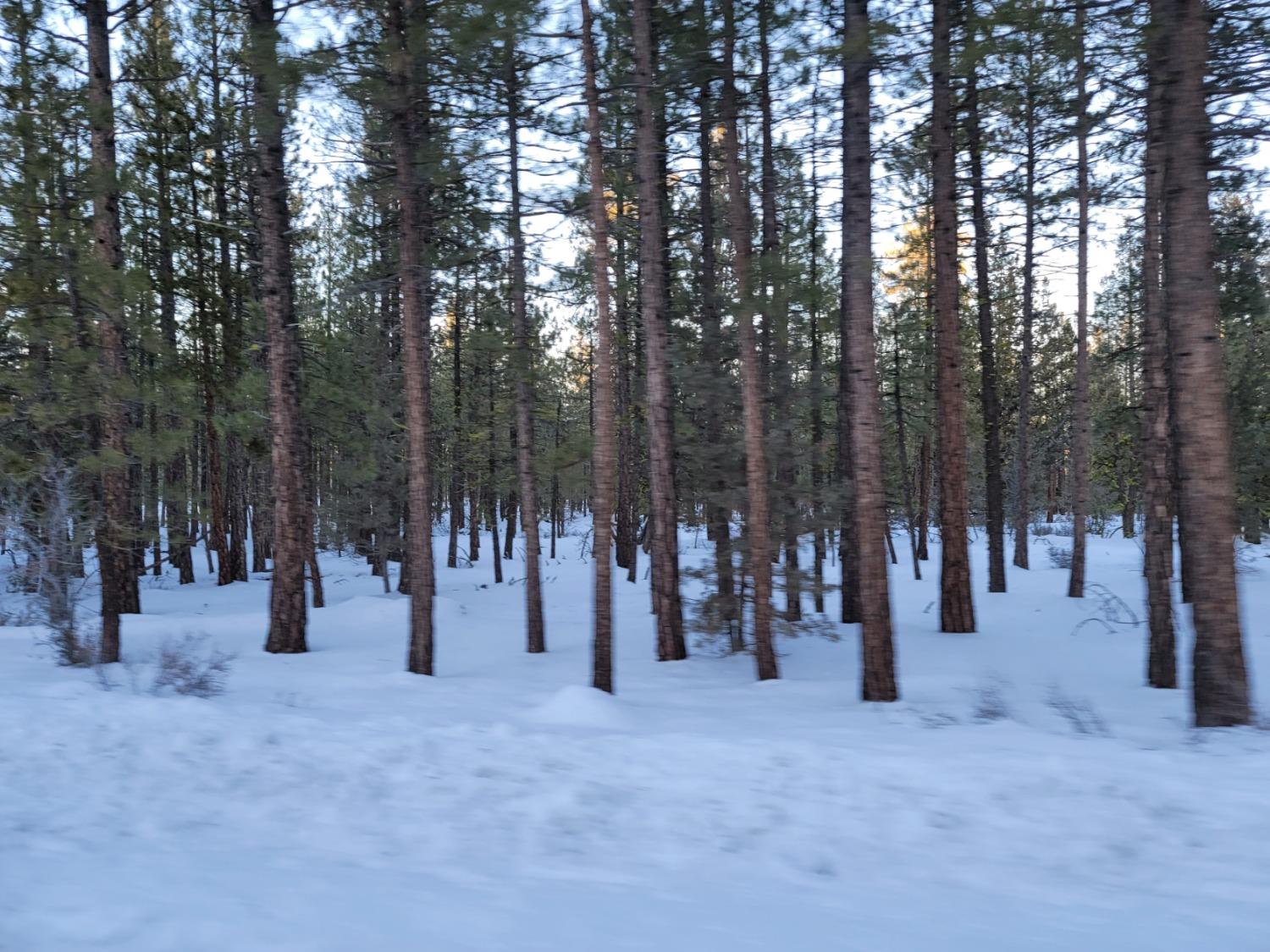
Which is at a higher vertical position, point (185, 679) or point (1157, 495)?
point (1157, 495)

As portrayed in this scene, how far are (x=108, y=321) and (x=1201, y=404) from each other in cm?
1214

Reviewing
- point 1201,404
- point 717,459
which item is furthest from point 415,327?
point 1201,404

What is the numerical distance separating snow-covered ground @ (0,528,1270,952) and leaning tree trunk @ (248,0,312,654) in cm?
347

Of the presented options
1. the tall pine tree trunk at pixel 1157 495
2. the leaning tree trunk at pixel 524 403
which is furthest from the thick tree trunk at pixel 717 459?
the tall pine tree trunk at pixel 1157 495

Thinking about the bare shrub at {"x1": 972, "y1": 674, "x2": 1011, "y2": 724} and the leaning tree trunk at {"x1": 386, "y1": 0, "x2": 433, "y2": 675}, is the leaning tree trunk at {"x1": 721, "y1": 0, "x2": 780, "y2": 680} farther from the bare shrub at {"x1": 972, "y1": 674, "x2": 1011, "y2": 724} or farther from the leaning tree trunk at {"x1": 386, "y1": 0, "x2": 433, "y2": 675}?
the leaning tree trunk at {"x1": 386, "y1": 0, "x2": 433, "y2": 675}

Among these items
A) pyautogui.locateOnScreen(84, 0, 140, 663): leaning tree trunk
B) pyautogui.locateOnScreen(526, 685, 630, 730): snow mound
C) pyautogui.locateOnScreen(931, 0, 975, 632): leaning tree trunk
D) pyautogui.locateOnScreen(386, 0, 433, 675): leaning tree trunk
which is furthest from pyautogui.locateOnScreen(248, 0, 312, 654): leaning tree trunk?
pyautogui.locateOnScreen(931, 0, 975, 632): leaning tree trunk

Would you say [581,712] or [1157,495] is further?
[1157,495]

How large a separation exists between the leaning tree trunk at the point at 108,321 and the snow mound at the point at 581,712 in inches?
242

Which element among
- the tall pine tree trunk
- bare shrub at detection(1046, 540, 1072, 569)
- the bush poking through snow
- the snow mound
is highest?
the tall pine tree trunk

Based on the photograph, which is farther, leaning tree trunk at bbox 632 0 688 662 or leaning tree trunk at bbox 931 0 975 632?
leaning tree trunk at bbox 931 0 975 632

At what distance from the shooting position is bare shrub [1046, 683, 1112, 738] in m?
6.15

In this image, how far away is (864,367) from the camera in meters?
7.73

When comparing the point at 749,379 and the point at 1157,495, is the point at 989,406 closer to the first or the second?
the point at 1157,495

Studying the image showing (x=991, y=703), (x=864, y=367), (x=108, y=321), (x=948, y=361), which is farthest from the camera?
(x=948, y=361)
